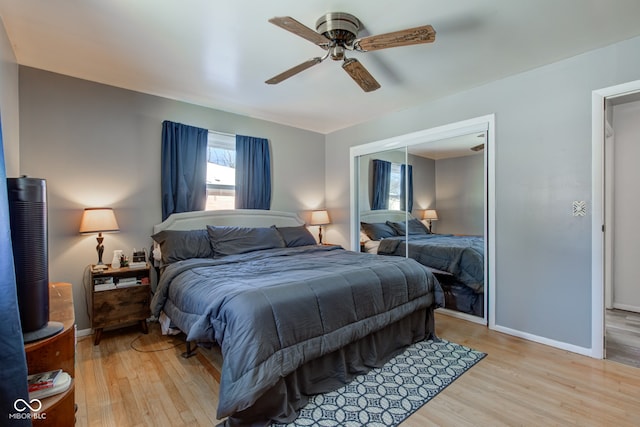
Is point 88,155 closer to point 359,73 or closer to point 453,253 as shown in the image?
point 359,73

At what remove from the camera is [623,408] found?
74.3 inches

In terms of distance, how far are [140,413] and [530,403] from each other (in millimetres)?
2438

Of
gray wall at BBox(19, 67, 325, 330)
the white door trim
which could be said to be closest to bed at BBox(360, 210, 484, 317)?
the white door trim

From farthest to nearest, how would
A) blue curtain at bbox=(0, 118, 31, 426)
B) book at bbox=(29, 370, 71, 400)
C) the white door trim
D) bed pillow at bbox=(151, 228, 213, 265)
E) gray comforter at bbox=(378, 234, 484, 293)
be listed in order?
gray comforter at bbox=(378, 234, 484, 293) → bed pillow at bbox=(151, 228, 213, 265) → the white door trim → book at bbox=(29, 370, 71, 400) → blue curtain at bbox=(0, 118, 31, 426)

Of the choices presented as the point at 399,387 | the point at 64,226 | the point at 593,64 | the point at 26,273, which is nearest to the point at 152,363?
the point at 26,273

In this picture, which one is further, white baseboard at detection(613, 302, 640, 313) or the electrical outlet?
white baseboard at detection(613, 302, 640, 313)

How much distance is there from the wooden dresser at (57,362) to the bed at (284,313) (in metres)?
0.59

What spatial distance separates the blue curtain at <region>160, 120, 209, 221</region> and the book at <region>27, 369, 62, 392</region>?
7.44 ft

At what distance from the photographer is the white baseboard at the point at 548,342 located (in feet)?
8.45

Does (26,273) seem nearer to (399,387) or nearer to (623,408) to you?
(399,387)

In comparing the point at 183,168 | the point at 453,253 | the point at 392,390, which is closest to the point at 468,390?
the point at 392,390

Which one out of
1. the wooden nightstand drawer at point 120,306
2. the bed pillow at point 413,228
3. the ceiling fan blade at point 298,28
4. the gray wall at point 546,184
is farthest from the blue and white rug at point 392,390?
the ceiling fan blade at point 298,28

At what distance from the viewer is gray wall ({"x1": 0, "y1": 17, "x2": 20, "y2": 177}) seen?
209 centimetres

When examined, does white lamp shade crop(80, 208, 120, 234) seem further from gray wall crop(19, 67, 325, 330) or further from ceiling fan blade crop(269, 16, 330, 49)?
ceiling fan blade crop(269, 16, 330, 49)
